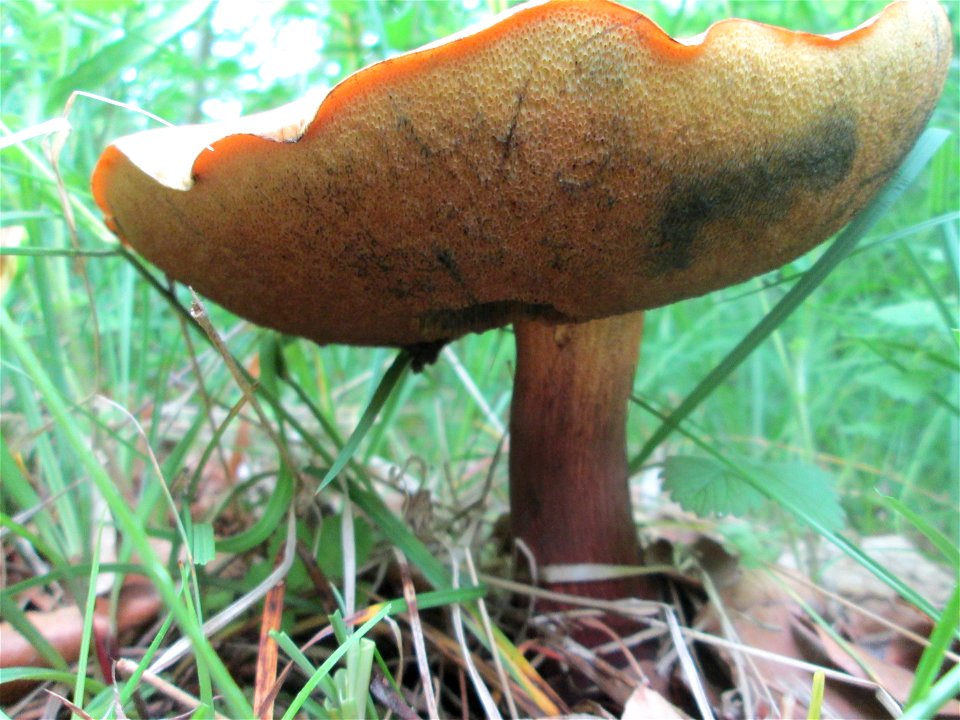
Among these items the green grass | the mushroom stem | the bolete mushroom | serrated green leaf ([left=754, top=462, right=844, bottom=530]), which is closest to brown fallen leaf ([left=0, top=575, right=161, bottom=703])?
the green grass

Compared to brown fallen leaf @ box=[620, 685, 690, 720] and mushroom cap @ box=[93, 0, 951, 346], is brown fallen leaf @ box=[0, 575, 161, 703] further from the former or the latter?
brown fallen leaf @ box=[620, 685, 690, 720]

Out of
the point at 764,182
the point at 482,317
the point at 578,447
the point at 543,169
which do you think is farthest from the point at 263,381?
the point at 764,182

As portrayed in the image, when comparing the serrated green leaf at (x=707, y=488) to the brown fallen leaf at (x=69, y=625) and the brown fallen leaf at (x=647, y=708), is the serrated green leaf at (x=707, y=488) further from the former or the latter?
the brown fallen leaf at (x=69, y=625)

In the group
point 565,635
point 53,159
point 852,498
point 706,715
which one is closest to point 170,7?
point 53,159

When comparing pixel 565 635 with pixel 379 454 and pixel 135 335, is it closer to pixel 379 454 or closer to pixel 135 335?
pixel 379 454

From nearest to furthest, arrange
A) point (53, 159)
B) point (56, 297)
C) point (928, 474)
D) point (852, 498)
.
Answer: point (53, 159) → point (56, 297) → point (852, 498) → point (928, 474)

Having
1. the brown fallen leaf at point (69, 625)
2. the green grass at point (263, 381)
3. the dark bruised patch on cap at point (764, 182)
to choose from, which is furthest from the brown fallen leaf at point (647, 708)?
the brown fallen leaf at point (69, 625)

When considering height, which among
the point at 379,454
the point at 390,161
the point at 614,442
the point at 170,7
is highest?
Result: the point at 170,7
